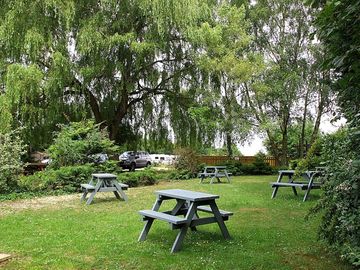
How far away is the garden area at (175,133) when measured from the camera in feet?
14.1

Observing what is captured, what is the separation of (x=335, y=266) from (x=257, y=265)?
0.87 metres

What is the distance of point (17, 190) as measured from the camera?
418 inches

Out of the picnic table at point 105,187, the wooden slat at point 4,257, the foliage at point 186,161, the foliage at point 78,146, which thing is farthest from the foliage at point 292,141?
the wooden slat at point 4,257

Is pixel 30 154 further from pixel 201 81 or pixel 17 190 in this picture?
pixel 201 81

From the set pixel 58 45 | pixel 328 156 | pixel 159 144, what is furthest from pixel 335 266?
pixel 159 144

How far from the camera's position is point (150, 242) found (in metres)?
5.15

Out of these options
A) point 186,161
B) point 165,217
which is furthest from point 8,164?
point 186,161

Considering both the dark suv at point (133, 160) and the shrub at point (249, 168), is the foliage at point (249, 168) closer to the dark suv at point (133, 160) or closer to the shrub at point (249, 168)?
the shrub at point (249, 168)

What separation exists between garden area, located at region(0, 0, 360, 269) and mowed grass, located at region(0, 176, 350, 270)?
0.03 m

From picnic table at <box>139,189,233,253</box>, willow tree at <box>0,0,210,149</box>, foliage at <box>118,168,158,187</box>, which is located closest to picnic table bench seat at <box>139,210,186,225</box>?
picnic table at <box>139,189,233,253</box>

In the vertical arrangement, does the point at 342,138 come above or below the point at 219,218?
above

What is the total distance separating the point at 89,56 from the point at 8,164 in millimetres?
6363

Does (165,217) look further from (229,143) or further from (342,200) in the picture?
(229,143)

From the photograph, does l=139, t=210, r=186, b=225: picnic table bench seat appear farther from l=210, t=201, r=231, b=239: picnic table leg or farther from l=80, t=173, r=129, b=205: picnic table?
l=80, t=173, r=129, b=205: picnic table
